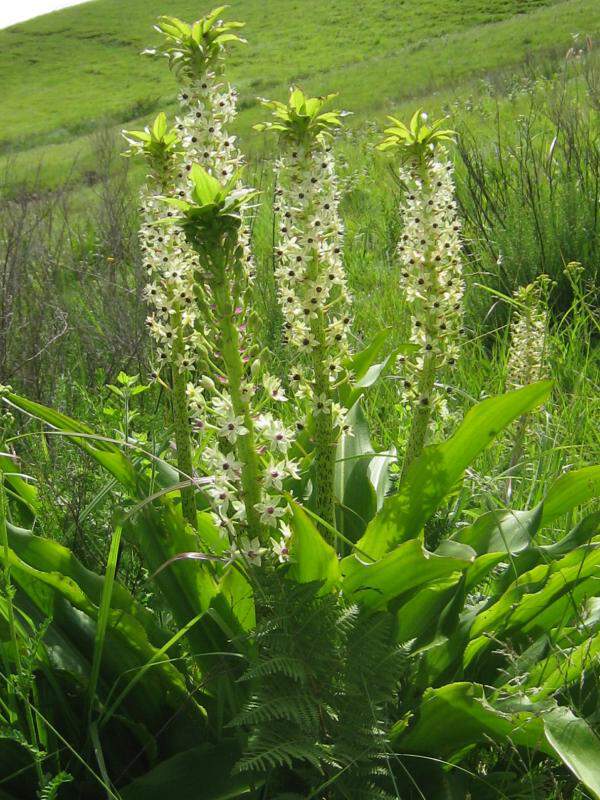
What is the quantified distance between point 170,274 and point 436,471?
0.94m

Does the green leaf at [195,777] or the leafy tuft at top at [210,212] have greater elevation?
the leafy tuft at top at [210,212]

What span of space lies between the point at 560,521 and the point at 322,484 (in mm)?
1228

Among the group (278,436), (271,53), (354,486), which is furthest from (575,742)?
(271,53)

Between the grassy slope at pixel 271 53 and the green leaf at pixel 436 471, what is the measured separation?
21.2 m

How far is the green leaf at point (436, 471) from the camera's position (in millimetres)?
2143

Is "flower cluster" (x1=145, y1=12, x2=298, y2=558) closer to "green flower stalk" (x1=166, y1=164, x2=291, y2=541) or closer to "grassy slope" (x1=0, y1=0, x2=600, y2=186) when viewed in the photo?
"green flower stalk" (x1=166, y1=164, x2=291, y2=541)

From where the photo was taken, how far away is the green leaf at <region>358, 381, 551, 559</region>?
2143mm

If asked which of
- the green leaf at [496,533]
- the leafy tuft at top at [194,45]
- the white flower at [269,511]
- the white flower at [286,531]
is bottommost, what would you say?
the green leaf at [496,533]

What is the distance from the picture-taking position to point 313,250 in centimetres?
218

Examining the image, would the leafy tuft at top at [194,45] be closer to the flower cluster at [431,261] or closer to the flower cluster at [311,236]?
the flower cluster at [311,236]

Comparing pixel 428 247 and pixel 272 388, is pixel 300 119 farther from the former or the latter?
pixel 272 388

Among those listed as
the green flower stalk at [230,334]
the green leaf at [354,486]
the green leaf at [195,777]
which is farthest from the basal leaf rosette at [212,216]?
the green leaf at [195,777]

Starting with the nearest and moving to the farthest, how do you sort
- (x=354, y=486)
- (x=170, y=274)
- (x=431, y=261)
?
(x=170, y=274)
(x=431, y=261)
(x=354, y=486)

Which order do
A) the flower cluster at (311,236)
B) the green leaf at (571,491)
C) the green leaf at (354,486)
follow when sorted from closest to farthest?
the flower cluster at (311,236) < the green leaf at (571,491) < the green leaf at (354,486)
